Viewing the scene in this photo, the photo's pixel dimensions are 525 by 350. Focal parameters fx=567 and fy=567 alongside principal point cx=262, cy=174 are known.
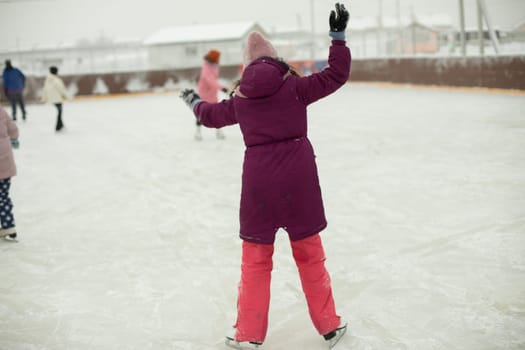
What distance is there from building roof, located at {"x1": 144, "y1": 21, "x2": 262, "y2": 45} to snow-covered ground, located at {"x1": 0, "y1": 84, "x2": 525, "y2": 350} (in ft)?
103

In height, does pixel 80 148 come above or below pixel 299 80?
below

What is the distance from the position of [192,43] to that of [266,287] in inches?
1414

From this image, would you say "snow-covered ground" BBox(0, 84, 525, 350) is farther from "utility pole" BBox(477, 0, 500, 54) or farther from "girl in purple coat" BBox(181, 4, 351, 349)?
"utility pole" BBox(477, 0, 500, 54)

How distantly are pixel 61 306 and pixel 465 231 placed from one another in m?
2.69

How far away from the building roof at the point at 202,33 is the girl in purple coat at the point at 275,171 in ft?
118

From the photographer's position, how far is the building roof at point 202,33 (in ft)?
126

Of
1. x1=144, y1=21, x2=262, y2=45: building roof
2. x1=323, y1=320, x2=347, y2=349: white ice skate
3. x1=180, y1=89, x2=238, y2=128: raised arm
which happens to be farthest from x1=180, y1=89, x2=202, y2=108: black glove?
x1=144, y1=21, x2=262, y2=45: building roof

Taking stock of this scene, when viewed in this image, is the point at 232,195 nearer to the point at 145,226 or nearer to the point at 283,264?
the point at 145,226

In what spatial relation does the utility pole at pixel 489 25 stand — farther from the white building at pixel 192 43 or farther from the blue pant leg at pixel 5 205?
the white building at pixel 192 43

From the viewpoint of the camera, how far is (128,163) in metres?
7.50

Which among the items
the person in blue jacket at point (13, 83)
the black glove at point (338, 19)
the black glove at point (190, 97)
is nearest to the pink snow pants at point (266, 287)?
the black glove at point (190, 97)

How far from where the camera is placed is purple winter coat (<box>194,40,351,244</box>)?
7.48 feet

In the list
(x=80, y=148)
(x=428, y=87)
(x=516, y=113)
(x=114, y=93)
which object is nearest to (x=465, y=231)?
(x=516, y=113)

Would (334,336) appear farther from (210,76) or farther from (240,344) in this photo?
(210,76)
